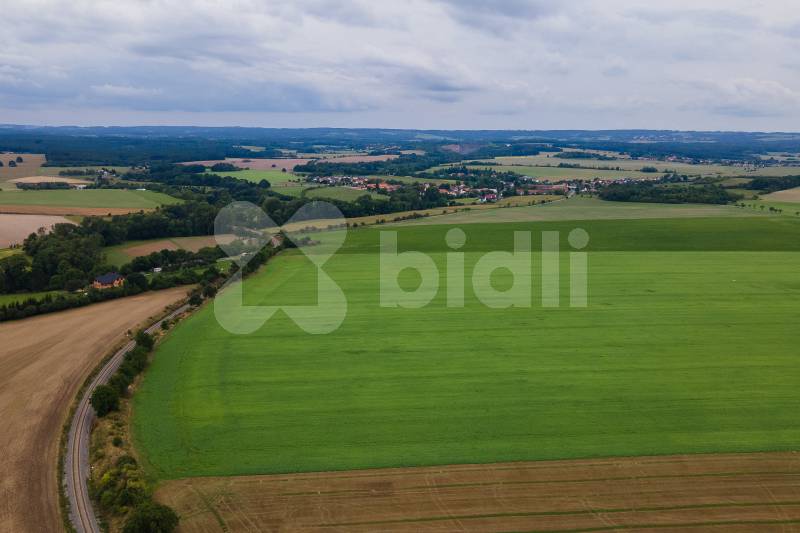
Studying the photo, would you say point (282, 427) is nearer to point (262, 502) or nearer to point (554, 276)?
point (262, 502)

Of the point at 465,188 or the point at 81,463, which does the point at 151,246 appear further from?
the point at 465,188

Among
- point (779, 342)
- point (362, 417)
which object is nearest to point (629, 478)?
point (362, 417)

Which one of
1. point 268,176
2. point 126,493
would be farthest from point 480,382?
point 268,176

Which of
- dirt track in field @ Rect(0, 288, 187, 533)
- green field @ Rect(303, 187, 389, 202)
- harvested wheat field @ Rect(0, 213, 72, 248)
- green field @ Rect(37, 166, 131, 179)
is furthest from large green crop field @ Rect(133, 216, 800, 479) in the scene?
green field @ Rect(37, 166, 131, 179)

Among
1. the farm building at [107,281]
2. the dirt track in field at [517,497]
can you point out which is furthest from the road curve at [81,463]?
the farm building at [107,281]

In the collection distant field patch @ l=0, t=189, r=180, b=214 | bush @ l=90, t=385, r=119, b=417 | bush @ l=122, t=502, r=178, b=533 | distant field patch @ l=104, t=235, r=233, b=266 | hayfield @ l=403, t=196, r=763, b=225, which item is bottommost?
bush @ l=122, t=502, r=178, b=533

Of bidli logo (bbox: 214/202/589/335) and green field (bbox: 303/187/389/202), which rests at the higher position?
green field (bbox: 303/187/389/202)

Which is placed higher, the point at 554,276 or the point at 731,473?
the point at 554,276

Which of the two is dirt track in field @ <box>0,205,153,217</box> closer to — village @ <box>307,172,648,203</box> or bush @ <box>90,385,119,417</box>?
village @ <box>307,172,648,203</box>

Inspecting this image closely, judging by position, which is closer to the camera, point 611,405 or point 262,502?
point 262,502
